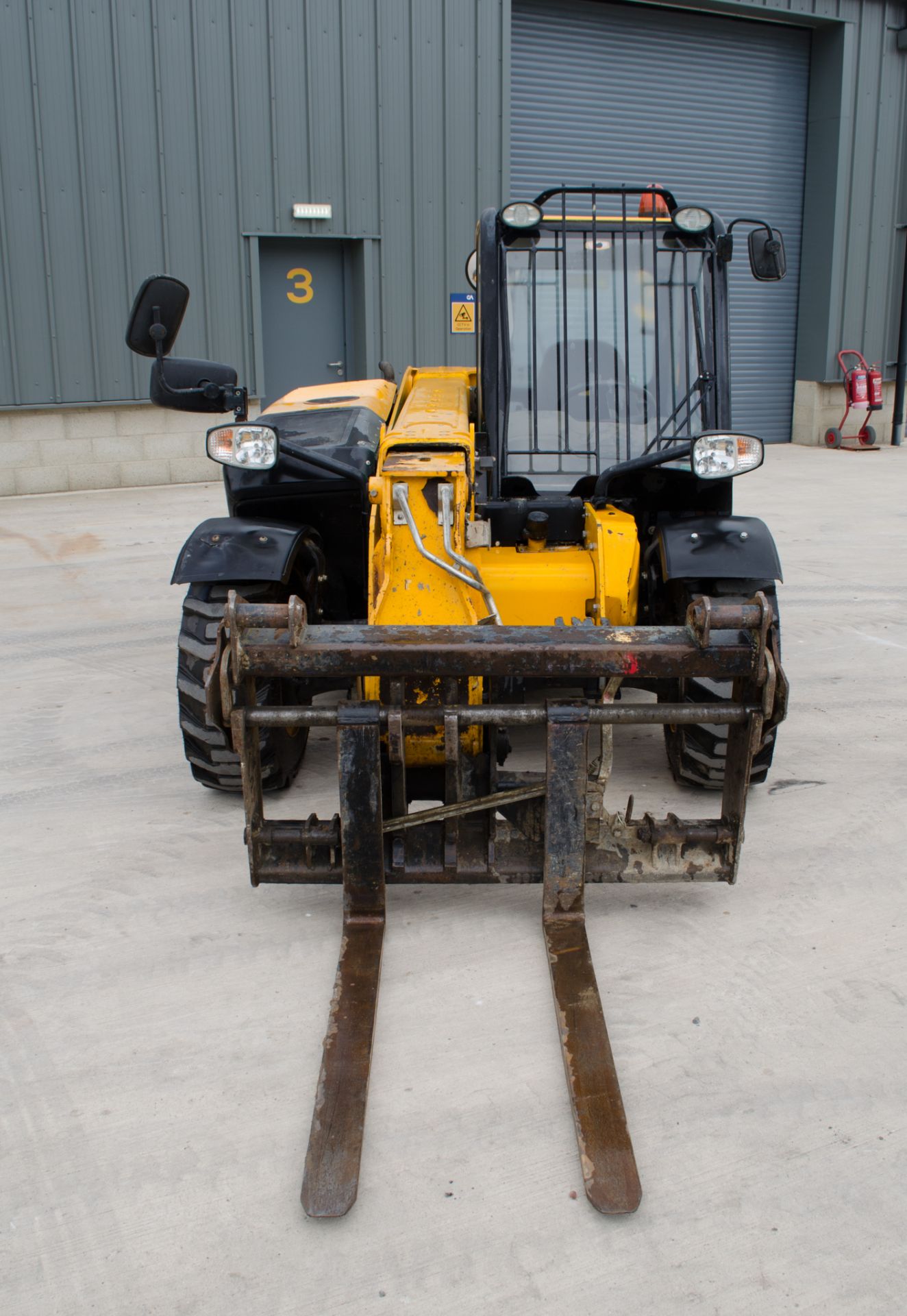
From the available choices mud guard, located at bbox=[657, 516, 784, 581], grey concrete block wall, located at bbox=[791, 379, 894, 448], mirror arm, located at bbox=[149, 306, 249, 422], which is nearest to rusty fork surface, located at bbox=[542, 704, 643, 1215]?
mud guard, located at bbox=[657, 516, 784, 581]

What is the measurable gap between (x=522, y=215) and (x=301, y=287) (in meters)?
9.07

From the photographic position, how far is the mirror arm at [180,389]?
3.87m

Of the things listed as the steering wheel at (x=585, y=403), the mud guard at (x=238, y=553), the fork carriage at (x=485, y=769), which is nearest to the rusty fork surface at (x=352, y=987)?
the fork carriage at (x=485, y=769)

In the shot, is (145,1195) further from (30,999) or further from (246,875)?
(246,875)

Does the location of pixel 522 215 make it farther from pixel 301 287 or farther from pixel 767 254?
pixel 301 287

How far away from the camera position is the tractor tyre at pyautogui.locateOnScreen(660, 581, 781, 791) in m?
4.19

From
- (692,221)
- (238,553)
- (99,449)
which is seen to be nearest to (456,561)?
(238,553)

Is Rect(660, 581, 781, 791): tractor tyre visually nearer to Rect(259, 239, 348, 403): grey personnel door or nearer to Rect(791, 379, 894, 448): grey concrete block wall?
Rect(259, 239, 348, 403): grey personnel door

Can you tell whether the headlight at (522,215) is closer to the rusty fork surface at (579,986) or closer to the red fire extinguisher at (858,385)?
the rusty fork surface at (579,986)

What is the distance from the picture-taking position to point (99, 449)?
12.5 metres

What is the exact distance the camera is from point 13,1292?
2.29 metres

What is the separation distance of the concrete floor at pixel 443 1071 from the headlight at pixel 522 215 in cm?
230

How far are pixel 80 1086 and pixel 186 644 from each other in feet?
6.01

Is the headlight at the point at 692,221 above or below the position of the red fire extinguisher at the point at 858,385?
above
